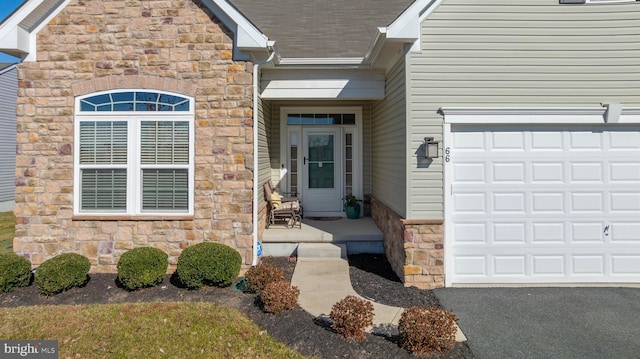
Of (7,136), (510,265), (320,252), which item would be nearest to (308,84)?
(320,252)

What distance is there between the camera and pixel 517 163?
16.6 ft

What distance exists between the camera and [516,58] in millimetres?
4953

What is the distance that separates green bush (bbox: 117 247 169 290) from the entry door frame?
3.73 metres

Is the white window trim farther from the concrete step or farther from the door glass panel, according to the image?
the door glass panel

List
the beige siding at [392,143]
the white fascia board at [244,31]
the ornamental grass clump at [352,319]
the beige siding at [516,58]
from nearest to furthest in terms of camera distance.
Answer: the ornamental grass clump at [352,319] → the beige siding at [516,58] → the beige siding at [392,143] → the white fascia board at [244,31]

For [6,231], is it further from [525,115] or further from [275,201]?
[525,115]

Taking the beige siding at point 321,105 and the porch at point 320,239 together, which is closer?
the porch at point 320,239

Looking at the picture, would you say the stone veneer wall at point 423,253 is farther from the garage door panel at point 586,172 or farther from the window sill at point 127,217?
the window sill at point 127,217

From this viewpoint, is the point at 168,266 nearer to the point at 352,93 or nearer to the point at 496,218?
the point at 352,93

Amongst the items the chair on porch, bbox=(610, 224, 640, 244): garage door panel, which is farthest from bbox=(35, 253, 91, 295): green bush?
bbox=(610, 224, 640, 244): garage door panel

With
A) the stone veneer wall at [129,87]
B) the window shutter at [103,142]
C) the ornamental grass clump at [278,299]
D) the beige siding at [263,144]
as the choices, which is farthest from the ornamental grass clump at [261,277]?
the window shutter at [103,142]

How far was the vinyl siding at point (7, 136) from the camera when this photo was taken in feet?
44.1

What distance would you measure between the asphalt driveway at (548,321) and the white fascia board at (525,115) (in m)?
2.52

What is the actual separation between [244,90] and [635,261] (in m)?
6.73
